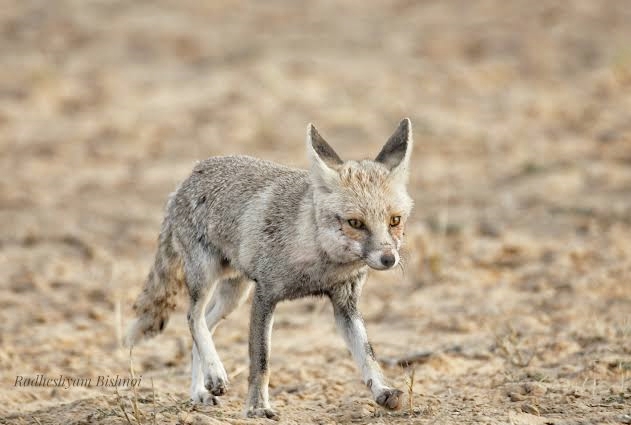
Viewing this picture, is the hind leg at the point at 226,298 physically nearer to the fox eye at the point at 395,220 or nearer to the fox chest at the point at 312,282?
the fox chest at the point at 312,282

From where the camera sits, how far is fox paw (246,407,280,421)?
17.9ft

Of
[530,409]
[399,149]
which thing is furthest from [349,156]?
[530,409]

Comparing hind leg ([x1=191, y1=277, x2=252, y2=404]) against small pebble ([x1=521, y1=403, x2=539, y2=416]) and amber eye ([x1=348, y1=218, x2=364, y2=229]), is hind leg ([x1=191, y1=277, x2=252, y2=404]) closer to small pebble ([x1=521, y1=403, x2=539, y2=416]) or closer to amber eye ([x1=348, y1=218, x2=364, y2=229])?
amber eye ([x1=348, y1=218, x2=364, y2=229])

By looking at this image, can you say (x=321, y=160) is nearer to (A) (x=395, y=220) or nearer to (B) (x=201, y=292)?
(A) (x=395, y=220)

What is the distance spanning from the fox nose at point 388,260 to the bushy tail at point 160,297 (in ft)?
6.79

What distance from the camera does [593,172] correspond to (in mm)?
12000

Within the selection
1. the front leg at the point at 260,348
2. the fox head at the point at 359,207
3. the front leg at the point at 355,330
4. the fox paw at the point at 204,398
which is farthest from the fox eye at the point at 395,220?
the fox paw at the point at 204,398

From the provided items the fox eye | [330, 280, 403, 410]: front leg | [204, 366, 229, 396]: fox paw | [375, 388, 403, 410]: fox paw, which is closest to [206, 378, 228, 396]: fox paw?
[204, 366, 229, 396]: fox paw

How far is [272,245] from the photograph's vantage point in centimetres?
573

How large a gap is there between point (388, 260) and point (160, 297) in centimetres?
223

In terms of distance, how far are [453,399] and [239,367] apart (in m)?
1.68

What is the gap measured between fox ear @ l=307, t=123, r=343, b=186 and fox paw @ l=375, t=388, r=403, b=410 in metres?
1.21

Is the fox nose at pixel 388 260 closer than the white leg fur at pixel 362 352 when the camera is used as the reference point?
Yes

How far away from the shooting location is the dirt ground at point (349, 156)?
6.45 metres
